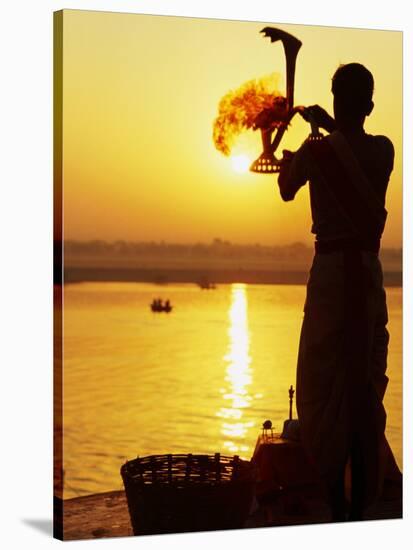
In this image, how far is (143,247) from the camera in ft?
26.8

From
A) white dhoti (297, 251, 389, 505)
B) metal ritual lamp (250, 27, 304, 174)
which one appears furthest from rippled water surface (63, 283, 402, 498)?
metal ritual lamp (250, 27, 304, 174)

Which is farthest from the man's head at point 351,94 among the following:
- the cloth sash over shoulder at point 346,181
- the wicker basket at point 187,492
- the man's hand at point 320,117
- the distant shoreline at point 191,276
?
the wicker basket at point 187,492

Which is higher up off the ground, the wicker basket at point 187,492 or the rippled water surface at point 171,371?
the rippled water surface at point 171,371

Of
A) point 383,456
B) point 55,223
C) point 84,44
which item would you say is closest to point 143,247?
point 55,223

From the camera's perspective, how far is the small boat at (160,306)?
8.20 metres

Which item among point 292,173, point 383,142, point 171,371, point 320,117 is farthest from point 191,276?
point 383,142

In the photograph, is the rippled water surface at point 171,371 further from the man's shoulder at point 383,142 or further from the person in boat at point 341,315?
the man's shoulder at point 383,142

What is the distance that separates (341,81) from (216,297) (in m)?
1.31

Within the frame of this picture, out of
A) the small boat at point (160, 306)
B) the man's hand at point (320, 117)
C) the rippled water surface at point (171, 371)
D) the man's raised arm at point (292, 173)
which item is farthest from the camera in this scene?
the man's hand at point (320, 117)

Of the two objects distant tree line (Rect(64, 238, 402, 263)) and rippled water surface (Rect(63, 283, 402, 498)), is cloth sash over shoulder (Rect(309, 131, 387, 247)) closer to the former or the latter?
distant tree line (Rect(64, 238, 402, 263))

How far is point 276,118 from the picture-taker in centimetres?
844

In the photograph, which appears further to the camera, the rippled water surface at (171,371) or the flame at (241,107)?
the flame at (241,107)

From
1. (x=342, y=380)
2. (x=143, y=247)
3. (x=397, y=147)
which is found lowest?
(x=342, y=380)

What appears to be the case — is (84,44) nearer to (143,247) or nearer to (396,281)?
(143,247)
